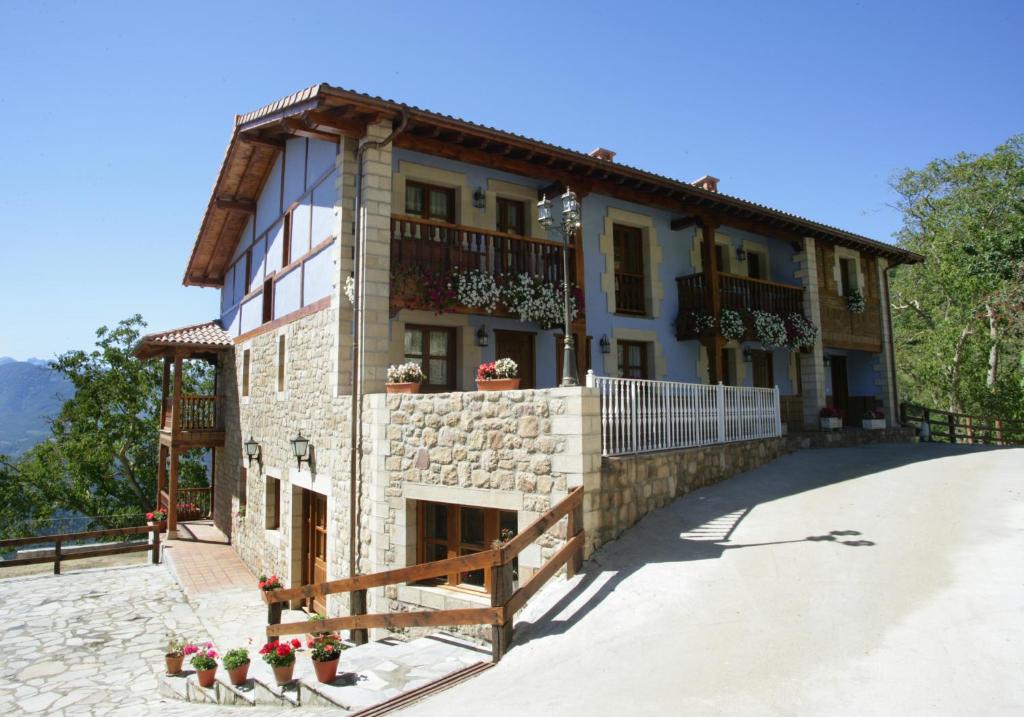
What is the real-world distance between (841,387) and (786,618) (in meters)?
14.6

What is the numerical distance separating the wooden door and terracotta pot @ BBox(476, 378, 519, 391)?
13171 millimetres

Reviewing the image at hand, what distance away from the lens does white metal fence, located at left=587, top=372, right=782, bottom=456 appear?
276 inches

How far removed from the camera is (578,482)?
6141 millimetres

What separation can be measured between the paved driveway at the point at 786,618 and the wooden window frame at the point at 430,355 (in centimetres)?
412

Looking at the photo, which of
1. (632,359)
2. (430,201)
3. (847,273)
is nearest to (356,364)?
(430,201)

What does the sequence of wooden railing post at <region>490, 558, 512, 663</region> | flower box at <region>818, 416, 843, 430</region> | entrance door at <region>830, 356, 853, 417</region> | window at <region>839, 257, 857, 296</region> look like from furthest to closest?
entrance door at <region>830, 356, 853, 417</region>
window at <region>839, 257, 857, 296</region>
flower box at <region>818, 416, 843, 430</region>
wooden railing post at <region>490, 558, 512, 663</region>

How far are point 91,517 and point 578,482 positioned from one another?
25.3 metres

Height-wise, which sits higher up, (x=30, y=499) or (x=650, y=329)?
(x=650, y=329)

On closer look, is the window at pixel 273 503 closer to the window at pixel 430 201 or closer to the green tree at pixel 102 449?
the window at pixel 430 201

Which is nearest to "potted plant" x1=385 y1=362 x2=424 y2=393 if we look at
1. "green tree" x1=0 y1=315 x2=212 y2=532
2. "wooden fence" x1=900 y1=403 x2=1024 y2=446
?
"wooden fence" x1=900 y1=403 x2=1024 y2=446

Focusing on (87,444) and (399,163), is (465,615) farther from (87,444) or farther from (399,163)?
(87,444)

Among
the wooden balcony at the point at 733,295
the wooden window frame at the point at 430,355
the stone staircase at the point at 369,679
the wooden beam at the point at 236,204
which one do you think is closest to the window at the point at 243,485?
the wooden beam at the point at 236,204

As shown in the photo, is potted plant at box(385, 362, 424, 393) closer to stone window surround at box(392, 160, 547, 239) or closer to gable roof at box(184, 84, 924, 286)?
stone window surround at box(392, 160, 547, 239)

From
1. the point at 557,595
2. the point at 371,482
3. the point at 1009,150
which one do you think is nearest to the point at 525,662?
the point at 557,595
